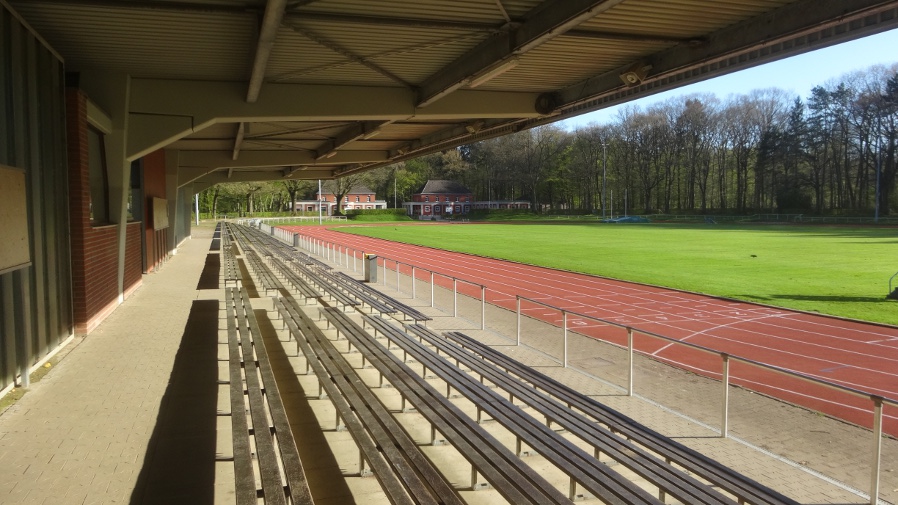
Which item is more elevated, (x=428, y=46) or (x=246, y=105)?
(x=428, y=46)

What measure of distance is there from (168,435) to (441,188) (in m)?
107

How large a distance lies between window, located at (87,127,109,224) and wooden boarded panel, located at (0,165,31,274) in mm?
4832

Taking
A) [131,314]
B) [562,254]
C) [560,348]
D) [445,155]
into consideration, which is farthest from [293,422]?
[445,155]

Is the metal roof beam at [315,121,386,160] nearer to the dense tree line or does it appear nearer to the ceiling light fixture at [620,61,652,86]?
the ceiling light fixture at [620,61,652,86]

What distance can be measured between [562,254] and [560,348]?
20969 millimetres

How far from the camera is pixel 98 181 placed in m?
12.6

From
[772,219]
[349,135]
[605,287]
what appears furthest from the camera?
[772,219]

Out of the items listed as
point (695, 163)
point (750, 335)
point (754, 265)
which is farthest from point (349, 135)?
point (695, 163)

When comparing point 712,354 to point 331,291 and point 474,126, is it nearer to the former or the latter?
point 474,126

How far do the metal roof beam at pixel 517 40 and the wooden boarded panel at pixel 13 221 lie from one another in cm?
592

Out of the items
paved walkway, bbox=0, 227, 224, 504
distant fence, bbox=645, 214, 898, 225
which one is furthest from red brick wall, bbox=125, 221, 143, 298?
distant fence, bbox=645, 214, 898, 225

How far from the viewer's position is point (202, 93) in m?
11.1

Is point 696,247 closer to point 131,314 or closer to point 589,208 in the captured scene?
point 131,314

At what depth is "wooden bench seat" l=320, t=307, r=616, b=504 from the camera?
394 cm
